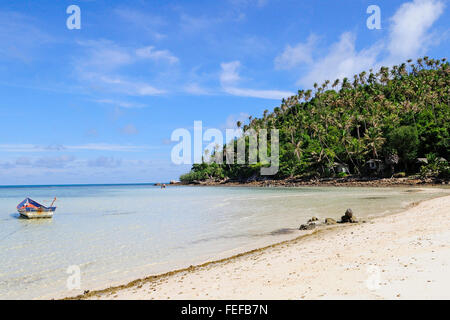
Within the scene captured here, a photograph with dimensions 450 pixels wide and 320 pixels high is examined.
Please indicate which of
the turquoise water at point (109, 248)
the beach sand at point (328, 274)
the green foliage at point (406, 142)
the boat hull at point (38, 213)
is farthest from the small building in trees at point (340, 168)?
the beach sand at point (328, 274)

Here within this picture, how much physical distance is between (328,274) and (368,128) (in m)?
93.4

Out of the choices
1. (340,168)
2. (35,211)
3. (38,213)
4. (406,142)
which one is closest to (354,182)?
(340,168)

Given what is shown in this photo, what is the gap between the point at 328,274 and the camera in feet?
25.0

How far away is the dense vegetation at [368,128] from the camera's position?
6700 cm

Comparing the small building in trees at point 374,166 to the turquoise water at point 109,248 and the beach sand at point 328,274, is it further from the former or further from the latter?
the beach sand at point 328,274

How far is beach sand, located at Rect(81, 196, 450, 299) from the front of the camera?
20.5 ft

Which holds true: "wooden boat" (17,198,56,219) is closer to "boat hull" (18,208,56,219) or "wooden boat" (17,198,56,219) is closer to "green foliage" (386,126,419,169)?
"boat hull" (18,208,56,219)

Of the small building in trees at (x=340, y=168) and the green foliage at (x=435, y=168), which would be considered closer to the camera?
the green foliage at (x=435, y=168)

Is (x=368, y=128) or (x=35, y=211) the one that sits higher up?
(x=368, y=128)

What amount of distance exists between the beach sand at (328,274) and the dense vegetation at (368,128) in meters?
58.2

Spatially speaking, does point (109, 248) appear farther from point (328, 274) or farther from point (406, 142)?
point (406, 142)

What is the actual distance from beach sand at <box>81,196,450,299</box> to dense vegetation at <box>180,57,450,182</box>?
5822 centimetres
